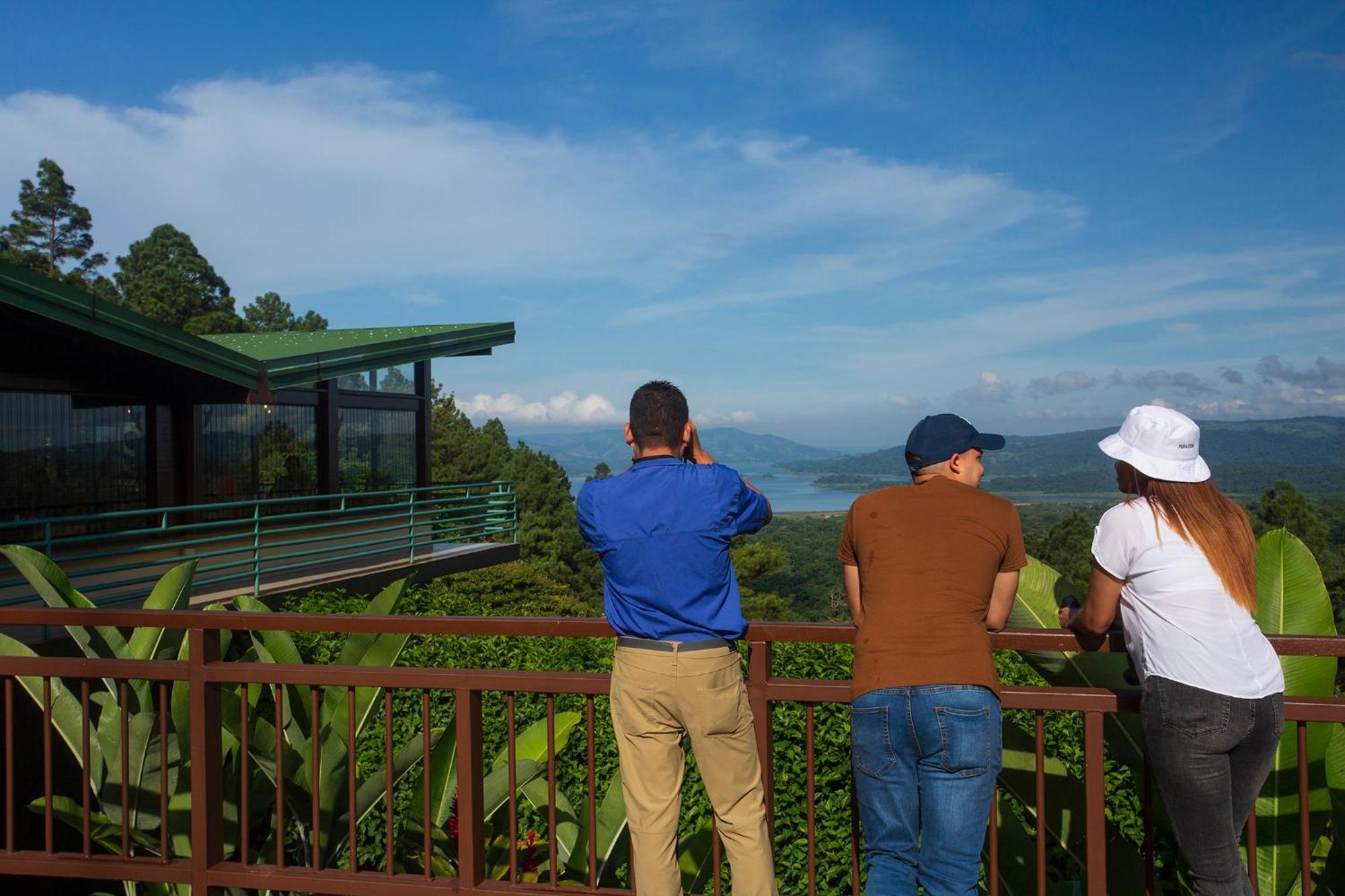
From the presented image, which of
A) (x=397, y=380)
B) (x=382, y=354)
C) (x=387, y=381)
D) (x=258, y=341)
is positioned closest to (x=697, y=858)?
(x=382, y=354)

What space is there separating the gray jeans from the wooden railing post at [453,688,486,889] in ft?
6.44

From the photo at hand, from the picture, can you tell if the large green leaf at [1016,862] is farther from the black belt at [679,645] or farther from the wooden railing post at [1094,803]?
the black belt at [679,645]

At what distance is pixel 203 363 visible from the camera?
13.2 metres

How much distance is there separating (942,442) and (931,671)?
1.99ft

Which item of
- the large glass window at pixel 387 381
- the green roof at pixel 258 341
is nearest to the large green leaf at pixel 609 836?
the green roof at pixel 258 341

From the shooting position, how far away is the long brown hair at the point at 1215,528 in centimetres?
249

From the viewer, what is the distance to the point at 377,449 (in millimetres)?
20609

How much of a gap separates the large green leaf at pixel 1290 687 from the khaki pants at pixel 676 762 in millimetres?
1900

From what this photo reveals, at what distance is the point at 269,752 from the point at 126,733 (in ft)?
2.66

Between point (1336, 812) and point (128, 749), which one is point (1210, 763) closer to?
point (1336, 812)

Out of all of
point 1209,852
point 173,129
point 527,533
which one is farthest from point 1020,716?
point 173,129

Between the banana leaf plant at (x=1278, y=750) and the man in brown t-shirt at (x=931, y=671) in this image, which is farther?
the banana leaf plant at (x=1278, y=750)

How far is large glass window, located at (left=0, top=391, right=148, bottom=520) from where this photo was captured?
533 inches

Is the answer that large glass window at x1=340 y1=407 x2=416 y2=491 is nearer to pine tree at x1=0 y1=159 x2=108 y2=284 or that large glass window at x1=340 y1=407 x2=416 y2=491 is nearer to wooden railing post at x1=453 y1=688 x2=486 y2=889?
wooden railing post at x1=453 y1=688 x2=486 y2=889
